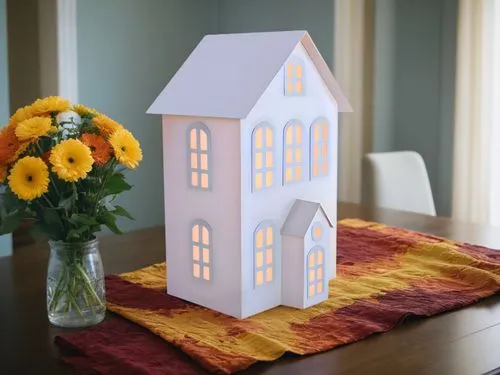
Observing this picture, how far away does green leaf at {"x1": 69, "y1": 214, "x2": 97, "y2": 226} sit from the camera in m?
1.28

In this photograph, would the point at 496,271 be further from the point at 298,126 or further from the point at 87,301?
the point at 87,301

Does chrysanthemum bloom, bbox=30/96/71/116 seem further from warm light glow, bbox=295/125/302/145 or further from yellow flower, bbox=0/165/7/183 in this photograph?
warm light glow, bbox=295/125/302/145

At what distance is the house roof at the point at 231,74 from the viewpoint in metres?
1.39

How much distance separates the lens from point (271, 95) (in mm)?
1418

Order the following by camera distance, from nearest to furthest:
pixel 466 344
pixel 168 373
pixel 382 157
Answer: pixel 168 373, pixel 466 344, pixel 382 157

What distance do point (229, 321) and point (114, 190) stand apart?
Answer: 32 cm

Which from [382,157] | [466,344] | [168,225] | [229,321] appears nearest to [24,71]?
[382,157]

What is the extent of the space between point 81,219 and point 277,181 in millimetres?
388

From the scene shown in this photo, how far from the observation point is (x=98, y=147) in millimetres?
1309

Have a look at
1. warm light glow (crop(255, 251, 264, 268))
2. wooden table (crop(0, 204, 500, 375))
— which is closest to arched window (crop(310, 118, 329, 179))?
warm light glow (crop(255, 251, 264, 268))

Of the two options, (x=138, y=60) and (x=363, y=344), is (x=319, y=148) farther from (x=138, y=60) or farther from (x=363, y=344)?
(x=138, y=60)

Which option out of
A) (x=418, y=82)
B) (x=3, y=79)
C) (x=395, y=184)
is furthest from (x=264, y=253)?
(x=418, y=82)

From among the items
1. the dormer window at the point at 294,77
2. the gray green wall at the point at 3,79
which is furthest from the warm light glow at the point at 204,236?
the gray green wall at the point at 3,79

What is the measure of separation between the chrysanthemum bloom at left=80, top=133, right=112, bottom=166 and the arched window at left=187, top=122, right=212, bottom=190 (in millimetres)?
192
